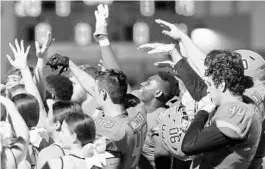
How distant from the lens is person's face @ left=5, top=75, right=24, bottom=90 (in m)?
8.40

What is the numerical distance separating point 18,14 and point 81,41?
4050 mm

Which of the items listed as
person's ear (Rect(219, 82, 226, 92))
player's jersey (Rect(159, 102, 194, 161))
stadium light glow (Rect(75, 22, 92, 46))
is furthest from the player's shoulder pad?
stadium light glow (Rect(75, 22, 92, 46))

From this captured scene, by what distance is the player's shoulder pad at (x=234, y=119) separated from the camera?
6293mm

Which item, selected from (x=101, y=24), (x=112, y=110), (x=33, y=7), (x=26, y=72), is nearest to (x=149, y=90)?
(x=101, y=24)

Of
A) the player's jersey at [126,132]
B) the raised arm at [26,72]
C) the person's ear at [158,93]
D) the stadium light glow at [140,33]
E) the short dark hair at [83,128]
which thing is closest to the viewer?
the short dark hair at [83,128]

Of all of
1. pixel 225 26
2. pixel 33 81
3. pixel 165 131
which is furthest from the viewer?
pixel 225 26

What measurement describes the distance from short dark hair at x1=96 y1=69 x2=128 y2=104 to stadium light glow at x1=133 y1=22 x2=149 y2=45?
36382 millimetres

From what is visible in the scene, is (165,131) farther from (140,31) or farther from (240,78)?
(140,31)

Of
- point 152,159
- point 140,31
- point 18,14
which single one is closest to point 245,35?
point 140,31

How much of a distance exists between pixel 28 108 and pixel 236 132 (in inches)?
70.9

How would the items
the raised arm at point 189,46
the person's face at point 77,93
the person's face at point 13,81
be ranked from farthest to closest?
the person's face at point 77,93, the person's face at point 13,81, the raised arm at point 189,46

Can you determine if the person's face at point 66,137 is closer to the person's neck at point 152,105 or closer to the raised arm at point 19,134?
the raised arm at point 19,134

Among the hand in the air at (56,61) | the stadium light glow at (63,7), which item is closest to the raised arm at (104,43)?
the hand in the air at (56,61)

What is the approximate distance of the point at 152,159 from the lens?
8492 mm
